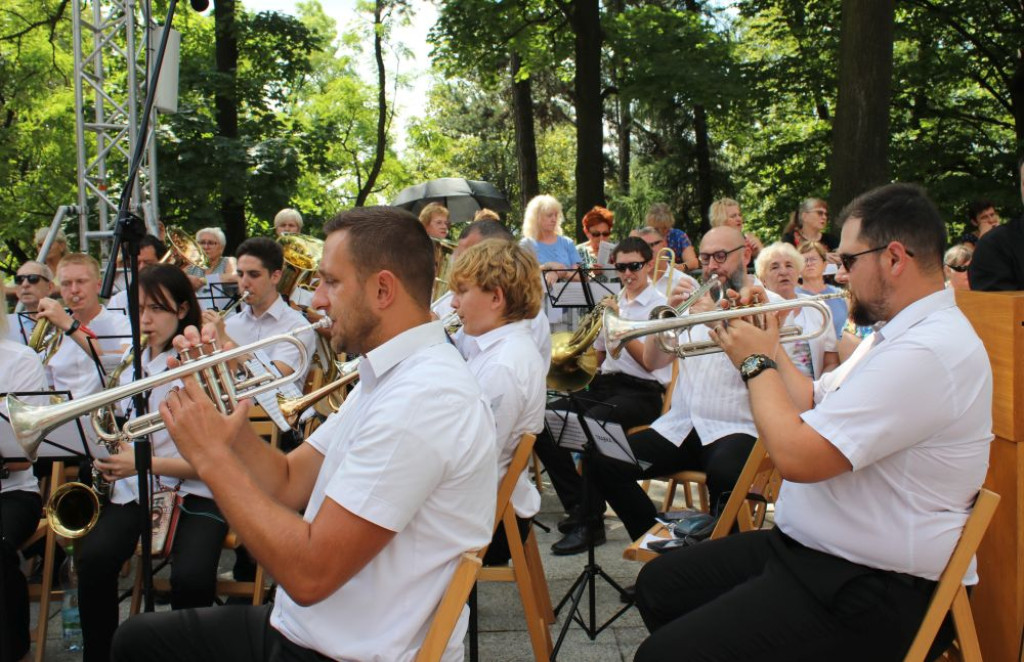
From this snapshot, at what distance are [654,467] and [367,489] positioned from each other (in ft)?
9.01

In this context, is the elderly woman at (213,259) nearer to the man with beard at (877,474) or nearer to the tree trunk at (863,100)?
the man with beard at (877,474)

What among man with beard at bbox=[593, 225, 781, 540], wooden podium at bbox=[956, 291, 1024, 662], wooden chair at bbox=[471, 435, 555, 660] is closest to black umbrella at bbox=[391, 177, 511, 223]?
man with beard at bbox=[593, 225, 781, 540]

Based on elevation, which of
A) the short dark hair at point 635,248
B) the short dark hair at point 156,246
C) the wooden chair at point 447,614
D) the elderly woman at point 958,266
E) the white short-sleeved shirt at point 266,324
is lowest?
the wooden chair at point 447,614

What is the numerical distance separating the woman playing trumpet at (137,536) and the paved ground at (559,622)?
2.13 feet

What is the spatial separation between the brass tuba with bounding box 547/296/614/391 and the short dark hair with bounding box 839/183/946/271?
2.90 metres

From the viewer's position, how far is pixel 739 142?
21.7 metres

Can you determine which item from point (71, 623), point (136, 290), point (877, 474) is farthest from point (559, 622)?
point (136, 290)

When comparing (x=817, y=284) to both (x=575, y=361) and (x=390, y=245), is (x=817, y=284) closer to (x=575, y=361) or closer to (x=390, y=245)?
→ (x=575, y=361)

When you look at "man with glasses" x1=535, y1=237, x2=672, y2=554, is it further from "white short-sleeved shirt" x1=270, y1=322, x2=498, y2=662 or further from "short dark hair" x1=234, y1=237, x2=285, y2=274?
"white short-sleeved shirt" x1=270, y1=322, x2=498, y2=662

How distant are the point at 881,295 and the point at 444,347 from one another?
133 cm

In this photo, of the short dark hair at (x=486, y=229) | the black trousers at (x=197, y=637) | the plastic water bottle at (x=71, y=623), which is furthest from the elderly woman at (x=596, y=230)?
the black trousers at (x=197, y=637)

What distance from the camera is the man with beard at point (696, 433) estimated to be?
421 centimetres

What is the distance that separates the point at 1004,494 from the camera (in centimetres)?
271

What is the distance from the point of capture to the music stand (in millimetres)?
3557
